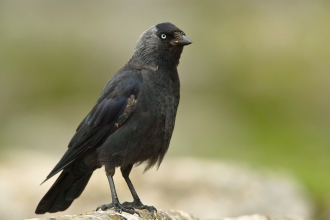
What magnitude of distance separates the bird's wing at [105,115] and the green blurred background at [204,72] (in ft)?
26.8

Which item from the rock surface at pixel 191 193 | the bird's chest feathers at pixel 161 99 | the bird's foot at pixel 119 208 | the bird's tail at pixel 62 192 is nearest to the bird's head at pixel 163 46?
the bird's chest feathers at pixel 161 99

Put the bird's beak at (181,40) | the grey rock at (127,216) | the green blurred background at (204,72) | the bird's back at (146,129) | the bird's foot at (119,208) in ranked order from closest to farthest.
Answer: the grey rock at (127,216) < the bird's foot at (119,208) < the bird's back at (146,129) < the bird's beak at (181,40) < the green blurred background at (204,72)

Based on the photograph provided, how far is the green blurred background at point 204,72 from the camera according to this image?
19.2 m

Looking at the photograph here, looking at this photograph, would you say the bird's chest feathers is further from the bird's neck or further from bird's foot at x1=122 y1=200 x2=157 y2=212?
bird's foot at x1=122 y1=200 x2=157 y2=212

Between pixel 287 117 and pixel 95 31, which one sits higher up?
pixel 95 31

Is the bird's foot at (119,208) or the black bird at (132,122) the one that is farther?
the black bird at (132,122)

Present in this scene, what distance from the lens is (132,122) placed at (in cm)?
730

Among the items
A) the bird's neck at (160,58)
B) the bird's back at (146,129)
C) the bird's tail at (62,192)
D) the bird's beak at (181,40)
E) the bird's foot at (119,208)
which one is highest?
the bird's beak at (181,40)

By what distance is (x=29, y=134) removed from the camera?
2094 centimetres

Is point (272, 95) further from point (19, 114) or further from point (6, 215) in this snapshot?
point (6, 215)

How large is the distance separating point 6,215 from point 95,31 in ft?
56.5

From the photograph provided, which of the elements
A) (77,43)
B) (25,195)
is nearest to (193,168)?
(25,195)

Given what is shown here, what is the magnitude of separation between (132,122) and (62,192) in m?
1.61

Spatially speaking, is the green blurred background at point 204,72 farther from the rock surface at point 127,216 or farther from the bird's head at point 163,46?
the bird's head at point 163,46
